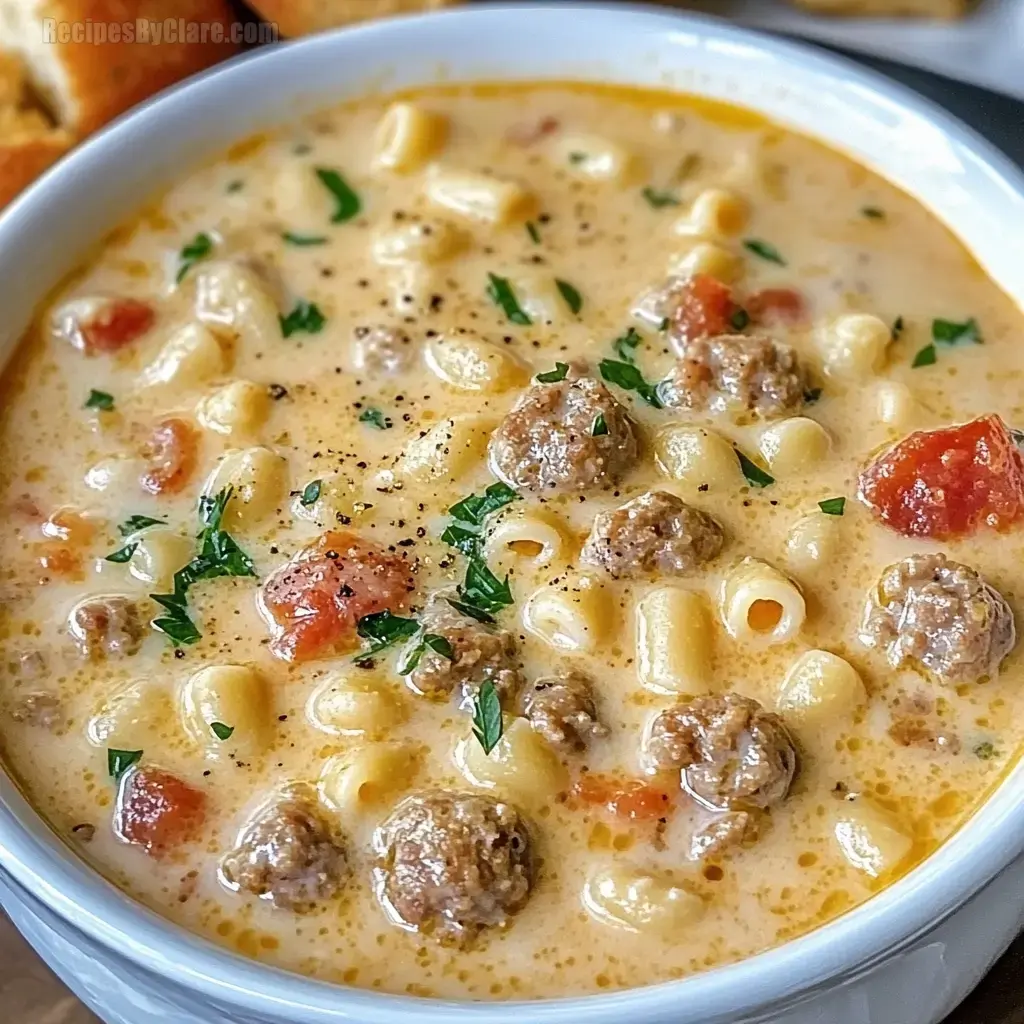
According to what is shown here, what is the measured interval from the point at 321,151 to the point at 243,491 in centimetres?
110

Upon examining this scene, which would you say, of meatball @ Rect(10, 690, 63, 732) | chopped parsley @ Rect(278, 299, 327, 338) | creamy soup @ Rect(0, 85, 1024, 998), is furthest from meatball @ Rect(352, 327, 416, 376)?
meatball @ Rect(10, 690, 63, 732)

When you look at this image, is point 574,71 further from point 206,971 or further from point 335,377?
point 206,971

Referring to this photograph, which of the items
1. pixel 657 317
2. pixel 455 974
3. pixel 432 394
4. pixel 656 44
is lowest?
pixel 455 974

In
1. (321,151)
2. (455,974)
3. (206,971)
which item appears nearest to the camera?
(206,971)

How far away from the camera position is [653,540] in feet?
8.24

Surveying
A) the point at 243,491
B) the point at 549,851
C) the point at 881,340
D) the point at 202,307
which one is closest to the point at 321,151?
the point at 202,307

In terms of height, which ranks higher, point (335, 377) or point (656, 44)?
point (656, 44)

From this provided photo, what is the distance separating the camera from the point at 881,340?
2.84 metres

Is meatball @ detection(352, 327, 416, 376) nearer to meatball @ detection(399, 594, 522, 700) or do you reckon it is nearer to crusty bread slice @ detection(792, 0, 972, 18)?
meatball @ detection(399, 594, 522, 700)

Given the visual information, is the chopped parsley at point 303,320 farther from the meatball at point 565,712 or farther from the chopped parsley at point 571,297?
the meatball at point 565,712

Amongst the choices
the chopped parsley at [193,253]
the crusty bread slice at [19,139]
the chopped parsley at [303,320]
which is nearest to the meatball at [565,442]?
the chopped parsley at [303,320]

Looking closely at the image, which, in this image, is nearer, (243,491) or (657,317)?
(243,491)

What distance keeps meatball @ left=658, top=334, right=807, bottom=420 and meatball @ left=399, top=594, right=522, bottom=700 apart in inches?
26.2

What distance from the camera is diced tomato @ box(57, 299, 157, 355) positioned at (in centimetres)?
300
